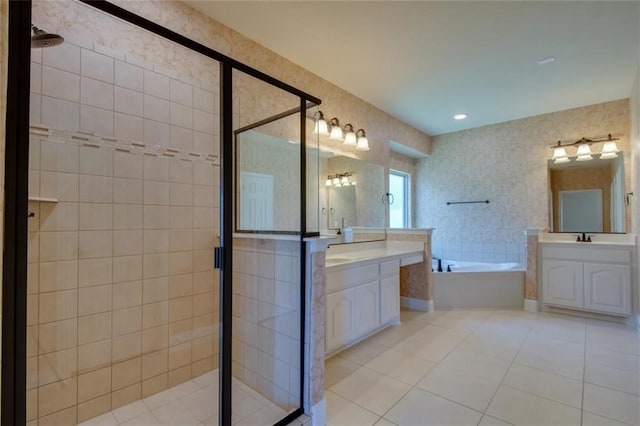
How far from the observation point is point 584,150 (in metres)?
3.76

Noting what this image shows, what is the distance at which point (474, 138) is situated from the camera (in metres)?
4.65

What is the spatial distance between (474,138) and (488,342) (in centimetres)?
313

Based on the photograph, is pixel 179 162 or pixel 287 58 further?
pixel 287 58

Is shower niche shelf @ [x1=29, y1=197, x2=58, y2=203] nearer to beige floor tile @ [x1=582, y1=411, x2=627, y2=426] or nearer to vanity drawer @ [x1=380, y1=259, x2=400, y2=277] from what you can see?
vanity drawer @ [x1=380, y1=259, x2=400, y2=277]

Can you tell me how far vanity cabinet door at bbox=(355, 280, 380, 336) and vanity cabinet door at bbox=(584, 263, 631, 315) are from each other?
2439mm

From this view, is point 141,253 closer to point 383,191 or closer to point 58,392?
point 58,392

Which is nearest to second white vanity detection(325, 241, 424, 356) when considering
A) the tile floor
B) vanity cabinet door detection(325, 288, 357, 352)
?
vanity cabinet door detection(325, 288, 357, 352)

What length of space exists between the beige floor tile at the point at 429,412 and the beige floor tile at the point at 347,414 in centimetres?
11

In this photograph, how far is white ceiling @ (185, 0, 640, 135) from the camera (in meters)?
2.08

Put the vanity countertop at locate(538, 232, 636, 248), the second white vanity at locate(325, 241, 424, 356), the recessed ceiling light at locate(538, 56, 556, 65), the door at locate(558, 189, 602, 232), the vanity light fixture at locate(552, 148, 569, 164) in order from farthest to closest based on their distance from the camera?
the vanity light fixture at locate(552, 148, 569, 164)
the door at locate(558, 189, 602, 232)
the vanity countertop at locate(538, 232, 636, 248)
the recessed ceiling light at locate(538, 56, 556, 65)
the second white vanity at locate(325, 241, 424, 356)

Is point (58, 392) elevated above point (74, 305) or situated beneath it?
situated beneath

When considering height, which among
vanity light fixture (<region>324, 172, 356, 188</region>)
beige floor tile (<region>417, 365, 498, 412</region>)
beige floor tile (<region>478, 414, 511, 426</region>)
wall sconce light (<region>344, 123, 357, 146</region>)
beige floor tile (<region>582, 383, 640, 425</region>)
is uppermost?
wall sconce light (<region>344, 123, 357, 146</region>)

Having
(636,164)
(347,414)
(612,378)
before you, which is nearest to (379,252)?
(347,414)

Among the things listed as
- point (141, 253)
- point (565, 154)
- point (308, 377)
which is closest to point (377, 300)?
point (308, 377)
